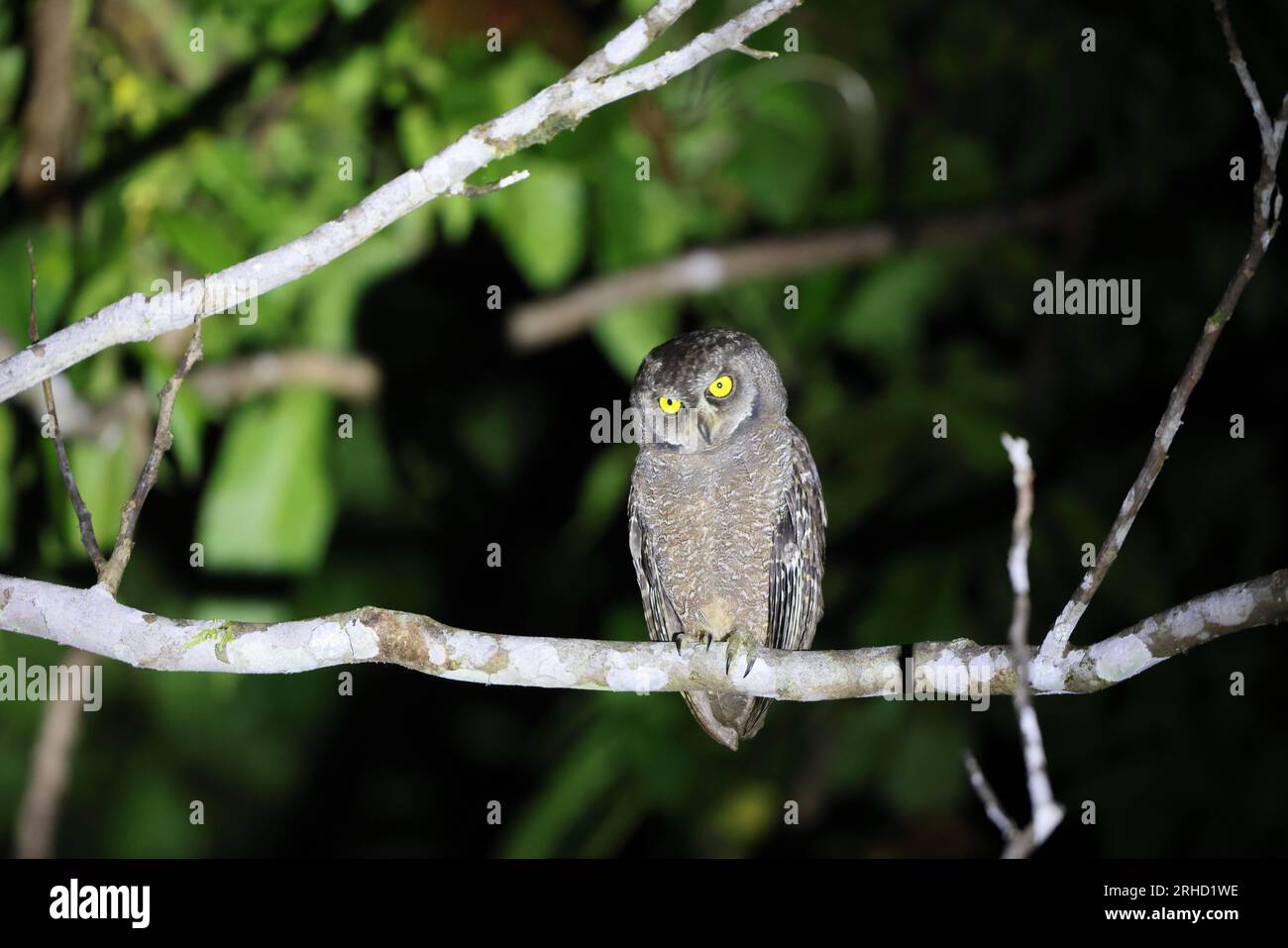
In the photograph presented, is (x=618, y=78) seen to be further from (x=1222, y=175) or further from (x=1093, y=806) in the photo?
(x=1222, y=175)

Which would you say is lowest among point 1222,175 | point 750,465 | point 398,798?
point 398,798

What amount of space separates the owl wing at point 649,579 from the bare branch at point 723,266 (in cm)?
215

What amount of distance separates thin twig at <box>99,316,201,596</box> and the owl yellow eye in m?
1.94

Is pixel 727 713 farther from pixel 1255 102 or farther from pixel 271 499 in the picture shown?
pixel 1255 102

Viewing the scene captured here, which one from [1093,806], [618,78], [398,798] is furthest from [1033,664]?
[398,798]

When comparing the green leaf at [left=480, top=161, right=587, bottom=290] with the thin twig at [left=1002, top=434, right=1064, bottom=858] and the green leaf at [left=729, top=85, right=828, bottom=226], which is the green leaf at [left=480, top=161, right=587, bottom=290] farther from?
the thin twig at [left=1002, top=434, right=1064, bottom=858]

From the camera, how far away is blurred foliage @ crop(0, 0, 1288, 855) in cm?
570

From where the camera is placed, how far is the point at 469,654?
10.3 ft

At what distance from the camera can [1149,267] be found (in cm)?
873

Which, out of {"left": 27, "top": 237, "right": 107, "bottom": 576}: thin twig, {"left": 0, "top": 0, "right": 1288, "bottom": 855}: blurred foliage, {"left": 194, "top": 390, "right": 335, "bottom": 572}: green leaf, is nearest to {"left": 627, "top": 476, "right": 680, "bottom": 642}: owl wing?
{"left": 0, "top": 0, "right": 1288, "bottom": 855}: blurred foliage

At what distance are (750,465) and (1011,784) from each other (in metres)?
5.74

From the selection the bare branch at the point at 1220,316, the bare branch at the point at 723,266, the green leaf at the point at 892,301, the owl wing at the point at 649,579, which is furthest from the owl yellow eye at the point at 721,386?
the green leaf at the point at 892,301

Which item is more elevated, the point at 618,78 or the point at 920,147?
the point at 920,147

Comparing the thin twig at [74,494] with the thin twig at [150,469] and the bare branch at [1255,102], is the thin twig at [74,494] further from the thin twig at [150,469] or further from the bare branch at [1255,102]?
the bare branch at [1255,102]
